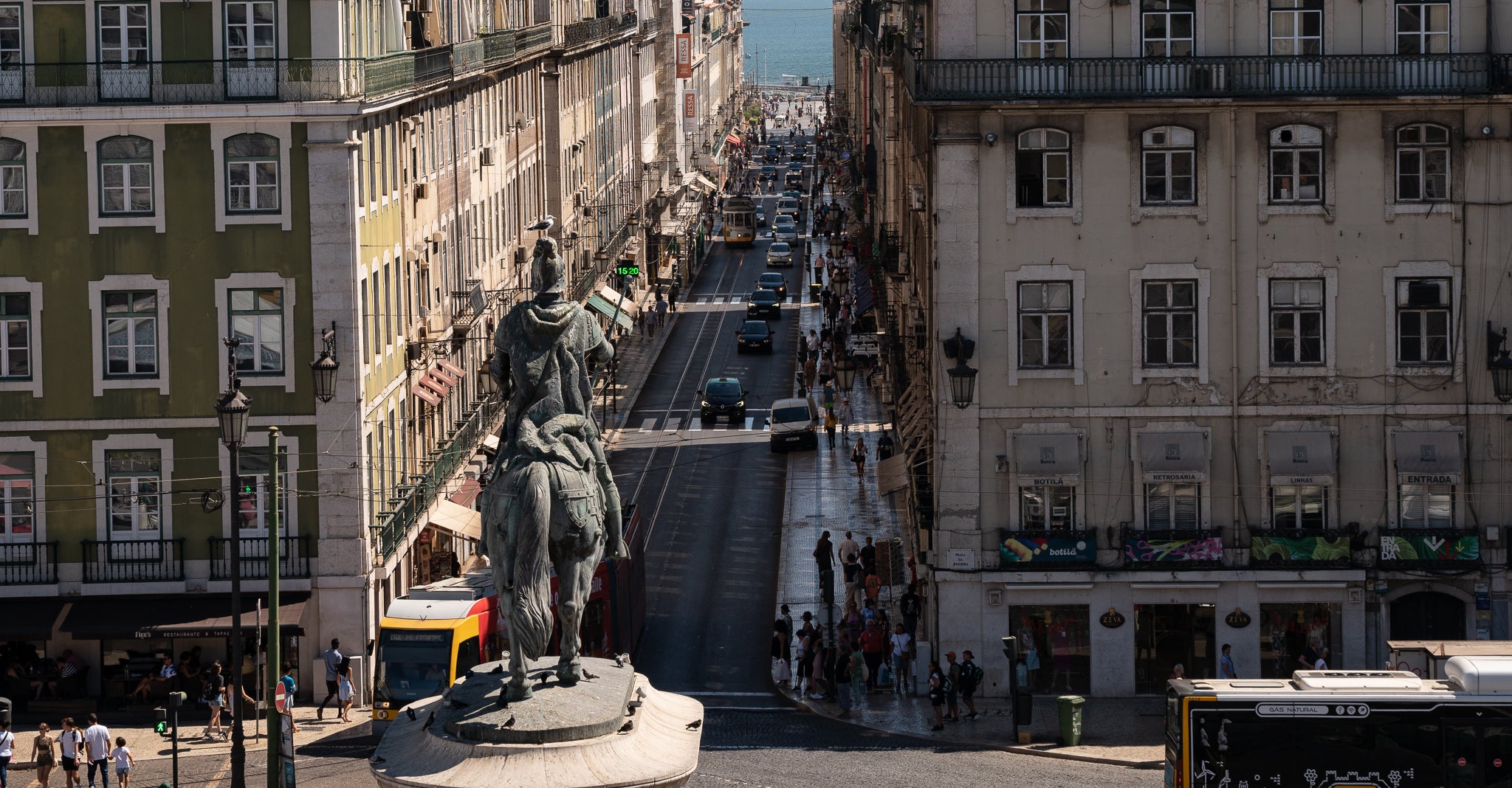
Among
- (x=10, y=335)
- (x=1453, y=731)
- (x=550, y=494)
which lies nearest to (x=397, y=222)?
(x=10, y=335)

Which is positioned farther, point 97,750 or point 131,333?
point 131,333

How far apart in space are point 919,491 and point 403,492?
12055mm

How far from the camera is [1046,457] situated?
4950 cm

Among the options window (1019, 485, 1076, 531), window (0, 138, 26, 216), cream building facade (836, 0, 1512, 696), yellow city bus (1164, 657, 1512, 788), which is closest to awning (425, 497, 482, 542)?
window (0, 138, 26, 216)

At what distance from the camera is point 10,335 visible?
50.3 metres

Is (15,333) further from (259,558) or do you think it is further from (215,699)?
(215,699)

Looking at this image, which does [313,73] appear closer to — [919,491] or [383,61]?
[383,61]

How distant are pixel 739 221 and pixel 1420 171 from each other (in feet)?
346

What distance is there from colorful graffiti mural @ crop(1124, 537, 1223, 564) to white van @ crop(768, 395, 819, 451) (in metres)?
31.7

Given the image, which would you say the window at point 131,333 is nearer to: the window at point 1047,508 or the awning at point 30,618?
the awning at point 30,618

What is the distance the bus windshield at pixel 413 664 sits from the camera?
44.5 meters

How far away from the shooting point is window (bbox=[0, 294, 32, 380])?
1978 inches

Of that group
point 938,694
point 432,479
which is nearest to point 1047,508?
point 938,694

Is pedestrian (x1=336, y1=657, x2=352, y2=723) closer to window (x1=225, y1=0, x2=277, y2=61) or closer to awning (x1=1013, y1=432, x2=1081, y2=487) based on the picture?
window (x1=225, y1=0, x2=277, y2=61)
